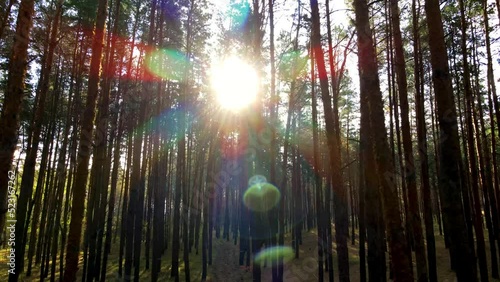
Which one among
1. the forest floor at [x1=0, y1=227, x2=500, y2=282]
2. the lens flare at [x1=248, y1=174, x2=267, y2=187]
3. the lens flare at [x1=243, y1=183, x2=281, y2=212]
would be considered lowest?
the forest floor at [x1=0, y1=227, x2=500, y2=282]

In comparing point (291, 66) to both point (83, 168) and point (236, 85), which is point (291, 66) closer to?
point (236, 85)

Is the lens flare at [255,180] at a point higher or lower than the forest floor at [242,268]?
higher

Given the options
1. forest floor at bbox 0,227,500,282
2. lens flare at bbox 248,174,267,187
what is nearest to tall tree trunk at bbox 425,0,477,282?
forest floor at bbox 0,227,500,282

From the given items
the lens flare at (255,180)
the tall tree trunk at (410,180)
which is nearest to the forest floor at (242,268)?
the lens flare at (255,180)

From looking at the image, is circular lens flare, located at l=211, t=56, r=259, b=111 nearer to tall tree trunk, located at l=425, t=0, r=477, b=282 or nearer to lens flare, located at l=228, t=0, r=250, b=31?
lens flare, located at l=228, t=0, r=250, b=31

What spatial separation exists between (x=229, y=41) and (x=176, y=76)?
3414mm

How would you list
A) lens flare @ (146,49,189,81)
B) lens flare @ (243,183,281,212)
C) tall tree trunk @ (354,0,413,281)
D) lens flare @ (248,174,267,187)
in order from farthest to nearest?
lens flare @ (248,174,267,187) → lens flare @ (243,183,281,212) → lens flare @ (146,49,189,81) → tall tree trunk @ (354,0,413,281)

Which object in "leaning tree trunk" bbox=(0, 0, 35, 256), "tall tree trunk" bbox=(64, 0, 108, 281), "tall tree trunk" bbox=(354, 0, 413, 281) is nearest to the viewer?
"tall tree trunk" bbox=(354, 0, 413, 281)

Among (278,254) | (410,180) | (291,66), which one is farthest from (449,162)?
(291,66)

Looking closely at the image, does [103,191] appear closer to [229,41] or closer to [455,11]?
[229,41]

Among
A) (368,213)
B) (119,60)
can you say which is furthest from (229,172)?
(368,213)

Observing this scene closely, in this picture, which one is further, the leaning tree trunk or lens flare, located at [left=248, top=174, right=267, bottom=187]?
lens flare, located at [left=248, top=174, right=267, bottom=187]

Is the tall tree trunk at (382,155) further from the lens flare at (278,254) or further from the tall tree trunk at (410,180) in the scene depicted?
the lens flare at (278,254)

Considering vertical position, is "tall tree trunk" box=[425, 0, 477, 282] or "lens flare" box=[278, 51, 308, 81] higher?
"lens flare" box=[278, 51, 308, 81]
